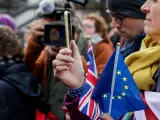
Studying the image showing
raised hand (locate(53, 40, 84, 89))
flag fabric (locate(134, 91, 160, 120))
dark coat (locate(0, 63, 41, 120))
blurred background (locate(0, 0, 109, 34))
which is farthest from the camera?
blurred background (locate(0, 0, 109, 34))

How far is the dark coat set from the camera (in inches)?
146

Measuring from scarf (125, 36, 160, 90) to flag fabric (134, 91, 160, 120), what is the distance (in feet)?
0.17

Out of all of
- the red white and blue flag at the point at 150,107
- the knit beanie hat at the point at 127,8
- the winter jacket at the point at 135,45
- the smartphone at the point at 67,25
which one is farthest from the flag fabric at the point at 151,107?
the knit beanie hat at the point at 127,8

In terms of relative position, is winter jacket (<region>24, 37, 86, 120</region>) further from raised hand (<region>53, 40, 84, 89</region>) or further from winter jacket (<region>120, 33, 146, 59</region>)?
raised hand (<region>53, 40, 84, 89</region>)

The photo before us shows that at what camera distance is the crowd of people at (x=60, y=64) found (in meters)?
2.63

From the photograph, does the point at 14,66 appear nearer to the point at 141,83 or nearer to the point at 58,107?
the point at 58,107

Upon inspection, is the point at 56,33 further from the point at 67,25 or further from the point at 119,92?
the point at 119,92

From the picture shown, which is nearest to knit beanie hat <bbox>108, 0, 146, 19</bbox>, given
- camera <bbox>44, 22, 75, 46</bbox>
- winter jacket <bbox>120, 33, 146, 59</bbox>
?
winter jacket <bbox>120, 33, 146, 59</bbox>

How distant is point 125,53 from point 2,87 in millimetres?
924

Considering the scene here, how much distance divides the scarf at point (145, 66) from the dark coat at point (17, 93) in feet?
4.21

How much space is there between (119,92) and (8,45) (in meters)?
1.67

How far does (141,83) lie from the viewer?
258cm

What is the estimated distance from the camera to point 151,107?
2518 mm

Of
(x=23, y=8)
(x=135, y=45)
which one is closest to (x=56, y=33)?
(x=135, y=45)
